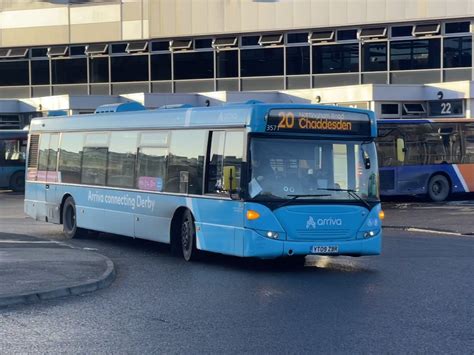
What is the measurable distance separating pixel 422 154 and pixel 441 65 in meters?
10.1

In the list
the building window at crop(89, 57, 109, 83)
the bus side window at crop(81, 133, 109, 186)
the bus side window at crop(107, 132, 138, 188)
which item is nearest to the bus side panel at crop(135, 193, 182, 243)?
the bus side window at crop(107, 132, 138, 188)

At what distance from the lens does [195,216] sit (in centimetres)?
1565

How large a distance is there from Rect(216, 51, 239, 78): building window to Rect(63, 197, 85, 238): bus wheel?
2479cm

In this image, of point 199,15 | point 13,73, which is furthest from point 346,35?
point 13,73

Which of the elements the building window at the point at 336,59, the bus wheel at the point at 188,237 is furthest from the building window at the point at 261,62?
the bus wheel at the point at 188,237

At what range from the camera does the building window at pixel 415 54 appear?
1592 inches

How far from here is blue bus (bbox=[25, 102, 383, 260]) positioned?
14375 millimetres

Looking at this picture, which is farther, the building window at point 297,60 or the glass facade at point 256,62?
the building window at point 297,60

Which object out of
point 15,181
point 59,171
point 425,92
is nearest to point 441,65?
point 425,92

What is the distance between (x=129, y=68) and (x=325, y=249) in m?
34.0

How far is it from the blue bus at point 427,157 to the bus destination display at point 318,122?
15.5 metres

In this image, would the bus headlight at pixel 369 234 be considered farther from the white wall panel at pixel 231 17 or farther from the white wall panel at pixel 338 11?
the white wall panel at pixel 231 17

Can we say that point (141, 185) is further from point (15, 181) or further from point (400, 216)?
point (15, 181)

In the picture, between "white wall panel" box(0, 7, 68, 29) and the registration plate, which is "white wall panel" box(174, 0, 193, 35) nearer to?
"white wall panel" box(0, 7, 68, 29)
